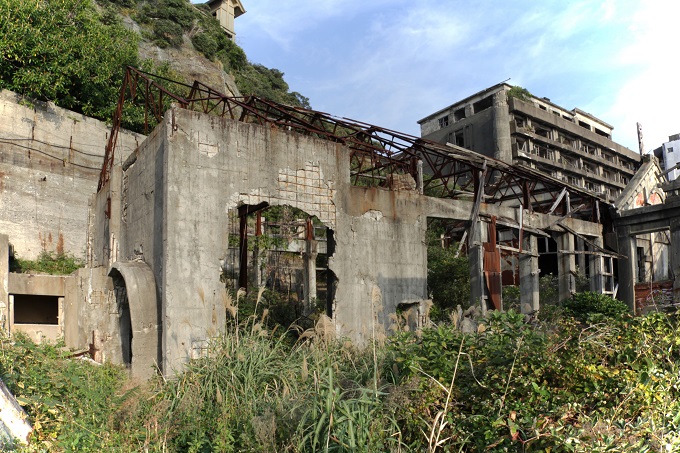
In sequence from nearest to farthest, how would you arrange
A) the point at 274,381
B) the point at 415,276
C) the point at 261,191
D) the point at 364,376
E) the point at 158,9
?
the point at 364,376 < the point at 274,381 < the point at 261,191 < the point at 415,276 < the point at 158,9

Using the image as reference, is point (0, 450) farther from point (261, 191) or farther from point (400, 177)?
point (400, 177)

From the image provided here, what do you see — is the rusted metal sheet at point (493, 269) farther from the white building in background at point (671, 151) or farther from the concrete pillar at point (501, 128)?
the white building in background at point (671, 151)

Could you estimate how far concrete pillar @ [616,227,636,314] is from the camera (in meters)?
20.3

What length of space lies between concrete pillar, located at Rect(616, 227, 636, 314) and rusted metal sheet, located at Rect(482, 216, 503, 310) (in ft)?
23.5

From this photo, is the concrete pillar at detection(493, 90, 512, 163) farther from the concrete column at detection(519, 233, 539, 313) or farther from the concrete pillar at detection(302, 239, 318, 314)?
the concrete pillar at detection(302, 239, 318, 314)

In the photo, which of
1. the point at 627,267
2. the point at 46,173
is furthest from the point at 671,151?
the point at 46,173

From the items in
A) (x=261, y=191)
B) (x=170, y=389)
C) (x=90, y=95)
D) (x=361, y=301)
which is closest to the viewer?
(x=170, y=389)

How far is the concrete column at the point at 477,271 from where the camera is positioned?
15031 mm

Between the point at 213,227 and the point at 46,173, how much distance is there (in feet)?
33.7

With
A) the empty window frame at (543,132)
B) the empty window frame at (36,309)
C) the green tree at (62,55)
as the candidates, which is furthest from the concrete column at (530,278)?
the empty window frame at (543,132)

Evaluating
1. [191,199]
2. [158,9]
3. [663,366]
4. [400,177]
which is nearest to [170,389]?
[191,199]

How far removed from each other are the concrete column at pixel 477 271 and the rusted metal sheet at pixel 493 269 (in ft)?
0.57

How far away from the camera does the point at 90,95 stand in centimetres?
2036

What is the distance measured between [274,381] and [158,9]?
3585cm
